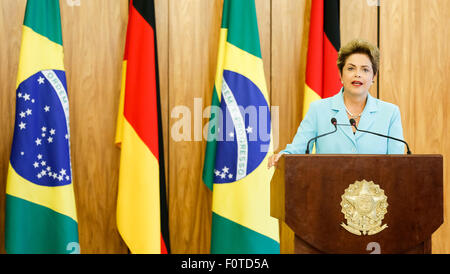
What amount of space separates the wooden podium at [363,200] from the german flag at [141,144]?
1532mm

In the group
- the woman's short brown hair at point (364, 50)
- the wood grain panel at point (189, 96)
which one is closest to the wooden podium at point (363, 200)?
the woman's short brown hair at point (364, 50)

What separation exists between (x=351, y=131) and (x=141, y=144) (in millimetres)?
1494

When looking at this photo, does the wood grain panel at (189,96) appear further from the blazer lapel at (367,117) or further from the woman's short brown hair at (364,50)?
the blazer lapel at (367,117)

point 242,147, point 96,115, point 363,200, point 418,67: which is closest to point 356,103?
point 363,200

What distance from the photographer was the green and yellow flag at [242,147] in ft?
9.29

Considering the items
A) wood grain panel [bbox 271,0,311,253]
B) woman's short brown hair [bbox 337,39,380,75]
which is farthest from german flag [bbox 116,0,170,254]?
woman's short brown hair [bbox 337,39,380,75]

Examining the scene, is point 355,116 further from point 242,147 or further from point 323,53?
point 323,53

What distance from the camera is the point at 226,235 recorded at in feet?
9.39

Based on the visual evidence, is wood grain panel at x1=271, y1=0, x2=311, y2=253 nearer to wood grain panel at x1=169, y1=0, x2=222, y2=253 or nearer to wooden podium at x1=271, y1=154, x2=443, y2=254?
wood grain panel at x1=169, y1=0, x2=222, y2=253

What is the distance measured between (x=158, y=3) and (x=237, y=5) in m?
0.62

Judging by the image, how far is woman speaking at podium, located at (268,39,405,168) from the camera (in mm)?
1882

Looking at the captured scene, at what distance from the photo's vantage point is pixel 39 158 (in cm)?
270
